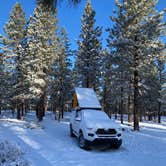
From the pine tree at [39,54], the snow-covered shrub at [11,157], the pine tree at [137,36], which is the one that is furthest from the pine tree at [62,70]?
the snow-covered shrub at [11,157]

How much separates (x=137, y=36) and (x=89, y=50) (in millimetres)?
9475

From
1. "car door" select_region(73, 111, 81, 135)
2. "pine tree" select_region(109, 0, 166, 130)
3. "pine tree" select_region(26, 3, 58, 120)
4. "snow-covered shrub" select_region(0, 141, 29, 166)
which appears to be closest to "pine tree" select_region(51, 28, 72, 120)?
"pine tree" select_region(26, 3, 58, 120)

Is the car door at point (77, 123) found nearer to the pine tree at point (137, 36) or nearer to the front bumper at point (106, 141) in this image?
the front bumper at point (106, 141)

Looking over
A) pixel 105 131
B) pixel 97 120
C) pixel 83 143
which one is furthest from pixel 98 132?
pixel 97 120

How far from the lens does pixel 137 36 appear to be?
70.0ft

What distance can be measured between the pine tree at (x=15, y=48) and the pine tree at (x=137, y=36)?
12746 mm

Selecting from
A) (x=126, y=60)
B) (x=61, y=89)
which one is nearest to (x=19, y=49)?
(x=61, y=89)

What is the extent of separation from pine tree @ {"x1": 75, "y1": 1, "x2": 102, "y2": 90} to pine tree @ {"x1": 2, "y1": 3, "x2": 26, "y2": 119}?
7.38 meters

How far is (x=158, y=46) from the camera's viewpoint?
68.2ft

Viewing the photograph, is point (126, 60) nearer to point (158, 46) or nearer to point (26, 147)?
point (158, 46)

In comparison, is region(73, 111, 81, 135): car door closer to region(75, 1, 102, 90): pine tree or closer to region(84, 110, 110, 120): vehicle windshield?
region(84, 110, 110, 120): vehicle windshield

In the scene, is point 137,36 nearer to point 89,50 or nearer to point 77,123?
point 89,50

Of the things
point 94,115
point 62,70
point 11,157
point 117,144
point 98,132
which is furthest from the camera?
point 62,70

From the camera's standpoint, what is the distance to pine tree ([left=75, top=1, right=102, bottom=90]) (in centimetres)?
2958
